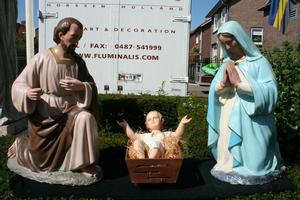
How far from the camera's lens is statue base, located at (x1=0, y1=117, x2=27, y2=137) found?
237 inches

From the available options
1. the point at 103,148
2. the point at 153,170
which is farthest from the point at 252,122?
the point at 103,148

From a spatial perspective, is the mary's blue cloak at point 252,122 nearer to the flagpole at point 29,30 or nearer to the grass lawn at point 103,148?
the grass lawn at point 103,148

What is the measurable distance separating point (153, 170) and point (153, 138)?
469mm

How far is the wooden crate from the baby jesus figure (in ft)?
0.65

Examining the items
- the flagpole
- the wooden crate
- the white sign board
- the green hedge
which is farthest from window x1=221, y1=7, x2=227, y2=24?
the wooden crate

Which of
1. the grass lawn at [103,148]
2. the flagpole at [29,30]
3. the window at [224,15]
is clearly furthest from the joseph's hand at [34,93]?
the window at [224,15]

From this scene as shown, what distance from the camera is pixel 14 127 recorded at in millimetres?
6273

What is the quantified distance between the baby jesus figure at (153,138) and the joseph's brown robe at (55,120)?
425 millimetres

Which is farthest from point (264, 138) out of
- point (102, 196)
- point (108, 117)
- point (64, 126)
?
point (108, 117)

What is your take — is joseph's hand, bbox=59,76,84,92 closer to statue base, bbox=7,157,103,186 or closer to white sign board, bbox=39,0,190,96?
statue base, bbox=7,157,103,186

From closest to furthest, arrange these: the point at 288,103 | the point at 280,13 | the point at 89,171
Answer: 1. the point at 89,171
2. the point at 288,103
3. the point at 280,13

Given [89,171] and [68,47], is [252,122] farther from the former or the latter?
[68,47]

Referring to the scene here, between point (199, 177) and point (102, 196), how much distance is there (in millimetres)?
1118

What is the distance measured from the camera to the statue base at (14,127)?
19.7 feet
